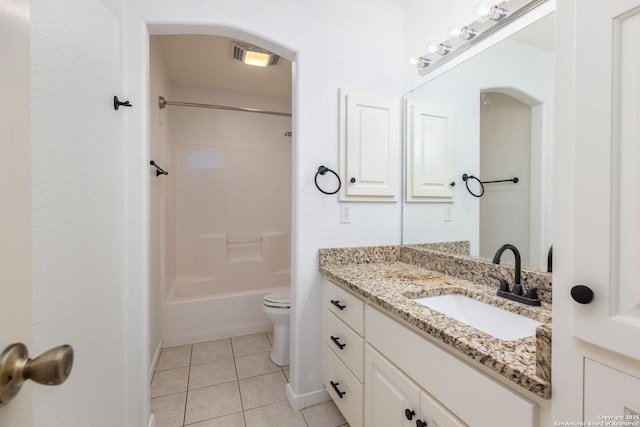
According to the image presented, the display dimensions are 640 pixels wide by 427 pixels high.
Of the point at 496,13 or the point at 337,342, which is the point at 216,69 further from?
the point at 337,342

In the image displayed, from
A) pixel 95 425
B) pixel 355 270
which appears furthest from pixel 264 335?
pixel 95 425

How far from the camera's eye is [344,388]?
1373 mm

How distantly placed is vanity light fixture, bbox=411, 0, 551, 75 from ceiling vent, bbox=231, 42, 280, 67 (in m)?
1.23

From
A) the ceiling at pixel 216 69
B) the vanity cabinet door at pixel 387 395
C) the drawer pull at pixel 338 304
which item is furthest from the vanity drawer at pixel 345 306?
the ceiling at pixel 216 69

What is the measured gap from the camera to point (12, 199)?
386mm

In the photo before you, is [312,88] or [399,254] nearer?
[312,88]

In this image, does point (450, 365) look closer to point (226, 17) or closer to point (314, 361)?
point (314, 361)

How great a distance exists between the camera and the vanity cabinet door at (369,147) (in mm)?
1685

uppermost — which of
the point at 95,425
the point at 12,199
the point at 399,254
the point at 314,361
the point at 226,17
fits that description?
the point at 226,17

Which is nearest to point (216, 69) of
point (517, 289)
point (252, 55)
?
point (252, 55)

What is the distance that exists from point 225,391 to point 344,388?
873mm

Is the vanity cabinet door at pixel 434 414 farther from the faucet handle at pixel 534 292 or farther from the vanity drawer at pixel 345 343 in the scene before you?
the faucet handle at pixel 534 292

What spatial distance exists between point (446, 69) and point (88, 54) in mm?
1645

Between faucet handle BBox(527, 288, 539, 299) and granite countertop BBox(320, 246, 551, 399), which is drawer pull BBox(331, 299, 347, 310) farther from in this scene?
faucet handle BBox(527, 288, 539, 299)
